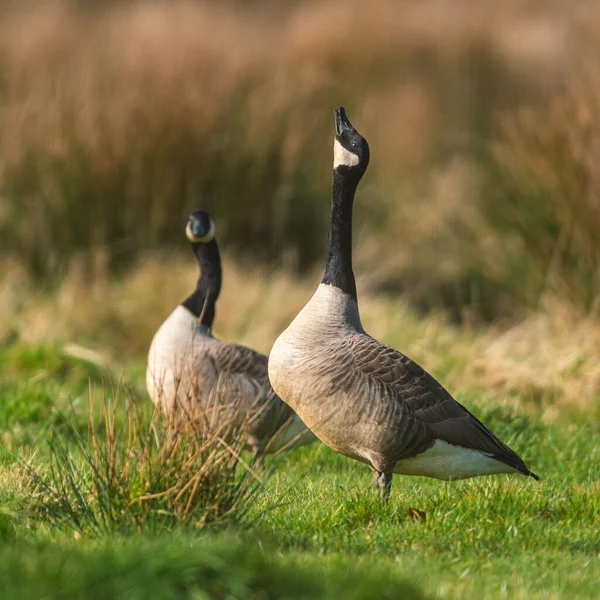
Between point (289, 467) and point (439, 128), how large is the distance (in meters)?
13.6

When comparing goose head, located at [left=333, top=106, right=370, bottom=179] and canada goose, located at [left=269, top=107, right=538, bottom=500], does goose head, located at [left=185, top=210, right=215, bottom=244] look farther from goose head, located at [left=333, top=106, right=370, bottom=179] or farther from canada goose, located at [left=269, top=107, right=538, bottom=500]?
canada goose, located at [left=269, top=107, right=538, bottom=500]

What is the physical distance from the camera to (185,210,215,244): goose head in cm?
849

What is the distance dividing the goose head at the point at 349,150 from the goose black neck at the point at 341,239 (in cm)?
4

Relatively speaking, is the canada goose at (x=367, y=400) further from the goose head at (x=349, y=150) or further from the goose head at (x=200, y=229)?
the goose head at (x=200, y=229)

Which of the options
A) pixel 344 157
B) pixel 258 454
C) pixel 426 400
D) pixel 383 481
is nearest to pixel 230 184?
pixel 258 454

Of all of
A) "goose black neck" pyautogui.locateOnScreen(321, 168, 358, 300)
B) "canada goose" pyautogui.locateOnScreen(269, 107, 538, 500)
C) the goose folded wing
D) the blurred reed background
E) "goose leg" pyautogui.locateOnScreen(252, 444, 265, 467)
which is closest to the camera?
"canada goose" pyautogui.locateOnScreen(269, 107, 538, 500)

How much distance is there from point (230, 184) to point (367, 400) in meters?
8.51

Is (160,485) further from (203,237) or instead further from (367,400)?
(203,237)

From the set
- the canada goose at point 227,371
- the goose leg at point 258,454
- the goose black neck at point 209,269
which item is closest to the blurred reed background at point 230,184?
the goose black neck at point 209,269

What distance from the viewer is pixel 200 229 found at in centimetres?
849

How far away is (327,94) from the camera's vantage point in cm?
1623

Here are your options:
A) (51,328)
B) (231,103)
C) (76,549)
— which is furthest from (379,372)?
(231,103)

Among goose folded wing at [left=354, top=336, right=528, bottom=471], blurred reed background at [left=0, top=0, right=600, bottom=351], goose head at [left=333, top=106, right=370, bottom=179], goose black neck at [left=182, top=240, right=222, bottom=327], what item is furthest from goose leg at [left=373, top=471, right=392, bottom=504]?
blurred reed background at [left=0, top=0, right=600, bottom=351]

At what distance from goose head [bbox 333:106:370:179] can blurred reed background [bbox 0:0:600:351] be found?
513 cm
